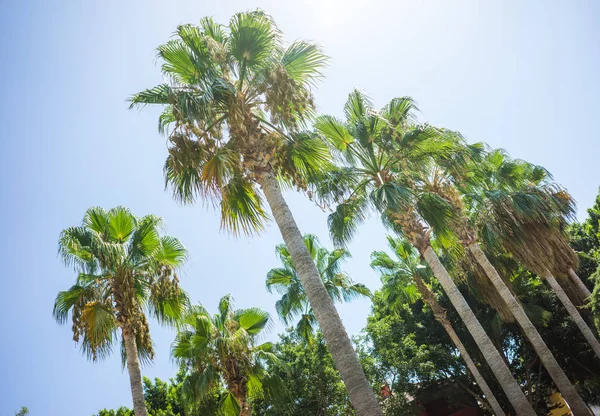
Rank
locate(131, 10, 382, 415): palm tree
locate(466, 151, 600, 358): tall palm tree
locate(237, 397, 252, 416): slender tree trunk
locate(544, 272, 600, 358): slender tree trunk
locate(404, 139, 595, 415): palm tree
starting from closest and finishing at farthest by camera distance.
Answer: locate(131, 10, 382, 415): palm tree
locate(404, 139, 595, 415): palm tree
locate(466, 151, 600, 358): tall palm tree
locate(237, 397, 252, 416): slender tree trunk
locate(544, 272, 600, 358): slender tree trunk

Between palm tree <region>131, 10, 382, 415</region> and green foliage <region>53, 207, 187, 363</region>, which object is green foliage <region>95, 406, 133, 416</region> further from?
palm tree <region>131, 10, 382, 415</region>

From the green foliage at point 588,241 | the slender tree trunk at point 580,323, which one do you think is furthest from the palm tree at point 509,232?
the green foliage at point 588,241

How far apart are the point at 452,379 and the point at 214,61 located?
21820 mm

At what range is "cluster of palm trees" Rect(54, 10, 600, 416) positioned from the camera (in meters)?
7.50

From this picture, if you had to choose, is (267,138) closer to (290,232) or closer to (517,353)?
(290,232)

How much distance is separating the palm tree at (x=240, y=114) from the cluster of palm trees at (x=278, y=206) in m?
0.03

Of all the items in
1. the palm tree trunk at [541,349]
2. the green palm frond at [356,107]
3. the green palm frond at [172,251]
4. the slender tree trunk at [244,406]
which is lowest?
the palm tree trunk at [541,349]

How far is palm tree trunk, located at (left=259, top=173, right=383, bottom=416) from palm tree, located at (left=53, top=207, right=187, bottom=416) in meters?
5.19

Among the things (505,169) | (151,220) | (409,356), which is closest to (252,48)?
(151,220)

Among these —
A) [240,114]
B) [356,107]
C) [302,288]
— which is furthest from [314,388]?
[240,114]

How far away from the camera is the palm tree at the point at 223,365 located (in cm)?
1367

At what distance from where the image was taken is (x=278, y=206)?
701 centimetres

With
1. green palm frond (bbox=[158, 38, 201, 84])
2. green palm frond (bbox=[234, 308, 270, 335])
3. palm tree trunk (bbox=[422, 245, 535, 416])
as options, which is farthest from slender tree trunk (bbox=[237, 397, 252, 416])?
green palm frond (bbox=[158, 38, 201, 84])

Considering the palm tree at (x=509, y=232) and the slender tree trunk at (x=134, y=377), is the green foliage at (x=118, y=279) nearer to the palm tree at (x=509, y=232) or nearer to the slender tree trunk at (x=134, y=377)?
the slender tree trunk at (x=134, y=377)
